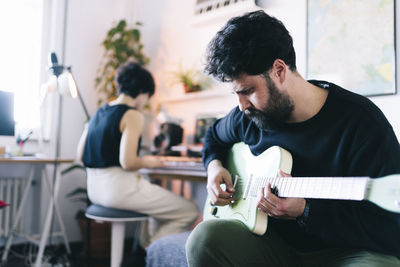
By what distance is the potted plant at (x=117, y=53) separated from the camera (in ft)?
10.6

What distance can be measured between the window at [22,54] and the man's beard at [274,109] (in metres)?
2.43

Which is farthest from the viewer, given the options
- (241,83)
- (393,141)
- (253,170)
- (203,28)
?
(203,28)

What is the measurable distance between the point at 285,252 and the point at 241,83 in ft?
1.86

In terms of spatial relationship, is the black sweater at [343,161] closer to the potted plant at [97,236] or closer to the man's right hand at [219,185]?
the man's right hand at [219,185]

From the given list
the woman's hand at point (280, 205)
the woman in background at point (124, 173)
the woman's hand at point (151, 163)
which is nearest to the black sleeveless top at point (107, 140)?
the woman in background at point (124, 173)

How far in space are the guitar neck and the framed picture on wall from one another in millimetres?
1028

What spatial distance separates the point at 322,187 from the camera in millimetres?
878

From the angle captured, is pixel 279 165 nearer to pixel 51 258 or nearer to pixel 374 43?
pixel 374 43

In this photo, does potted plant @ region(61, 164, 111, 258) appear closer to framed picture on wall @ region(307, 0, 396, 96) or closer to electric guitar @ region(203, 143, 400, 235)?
electric guitar @ region(203, 143, 400, 235)

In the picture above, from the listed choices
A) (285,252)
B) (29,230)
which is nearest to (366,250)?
(285,252)

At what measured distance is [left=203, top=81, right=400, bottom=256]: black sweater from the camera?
0.99m

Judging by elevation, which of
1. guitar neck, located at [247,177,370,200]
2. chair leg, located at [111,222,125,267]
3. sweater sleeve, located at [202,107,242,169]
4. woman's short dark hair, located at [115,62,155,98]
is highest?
woman's short dark hair, located at [115,62,155,98]

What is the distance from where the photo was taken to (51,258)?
2.46m

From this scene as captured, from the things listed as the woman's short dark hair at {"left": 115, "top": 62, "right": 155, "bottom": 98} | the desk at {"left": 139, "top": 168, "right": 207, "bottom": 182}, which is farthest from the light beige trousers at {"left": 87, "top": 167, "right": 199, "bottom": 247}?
the woman's short dark hair at {"left": 115, "top": 62, "right": 155, "bottom": 98}
